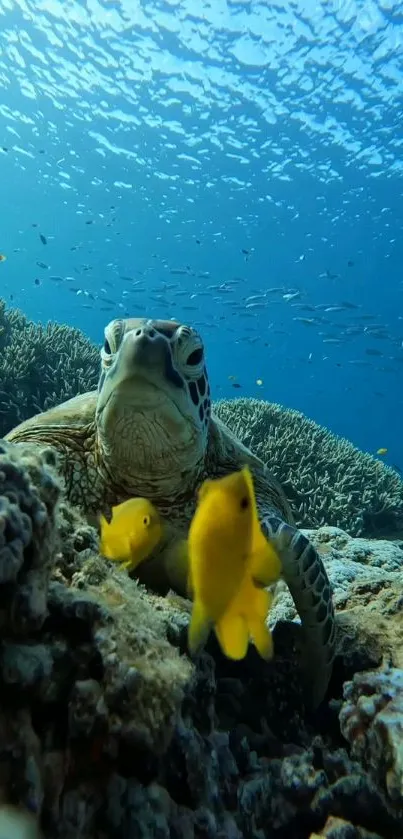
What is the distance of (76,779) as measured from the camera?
1.06 metres

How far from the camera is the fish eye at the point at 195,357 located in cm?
245

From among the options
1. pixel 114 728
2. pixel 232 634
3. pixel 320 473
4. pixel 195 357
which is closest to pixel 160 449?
pixel 195 357

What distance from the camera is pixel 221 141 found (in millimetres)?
26625

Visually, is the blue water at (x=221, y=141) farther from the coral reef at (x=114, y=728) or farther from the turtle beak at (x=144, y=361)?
the coral reef at (x=114, y=728)

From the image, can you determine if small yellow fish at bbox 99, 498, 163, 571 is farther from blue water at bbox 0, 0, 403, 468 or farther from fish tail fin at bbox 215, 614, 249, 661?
blue water at bbox 0, 0, 403, 468

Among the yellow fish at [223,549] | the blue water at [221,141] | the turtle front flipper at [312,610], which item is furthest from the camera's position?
the blue water at [221,141]

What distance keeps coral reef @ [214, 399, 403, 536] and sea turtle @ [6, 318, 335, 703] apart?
330cm

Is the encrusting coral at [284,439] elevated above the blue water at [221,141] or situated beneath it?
situated beneath

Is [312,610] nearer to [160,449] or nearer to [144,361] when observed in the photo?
[160,449]

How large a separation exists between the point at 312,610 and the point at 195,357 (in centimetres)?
124

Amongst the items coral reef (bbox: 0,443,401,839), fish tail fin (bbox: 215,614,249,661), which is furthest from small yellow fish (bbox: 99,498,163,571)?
fish tail fin (bbox: 215,614,249,661)

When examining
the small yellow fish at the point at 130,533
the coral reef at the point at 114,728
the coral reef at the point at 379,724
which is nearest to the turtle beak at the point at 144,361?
the small yellow fish at the point at 130,533

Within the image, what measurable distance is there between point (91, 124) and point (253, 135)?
9.32 metres

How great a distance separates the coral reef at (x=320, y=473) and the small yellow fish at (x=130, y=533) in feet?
14.0
